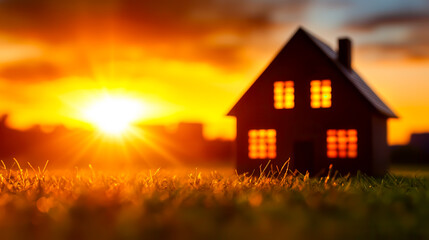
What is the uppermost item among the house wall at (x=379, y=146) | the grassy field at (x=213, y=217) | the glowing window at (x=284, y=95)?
the glowing window at (x=284, y=95)

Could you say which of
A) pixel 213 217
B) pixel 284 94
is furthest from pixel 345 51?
pixel 213 217

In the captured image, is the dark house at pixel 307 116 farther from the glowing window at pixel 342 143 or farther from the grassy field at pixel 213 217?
the grassy field at pixel 213 217

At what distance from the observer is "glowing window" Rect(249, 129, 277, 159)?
92.1 feet

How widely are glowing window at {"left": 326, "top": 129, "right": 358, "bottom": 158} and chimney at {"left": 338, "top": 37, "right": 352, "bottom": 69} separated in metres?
4.81

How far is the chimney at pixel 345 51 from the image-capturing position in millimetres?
29359

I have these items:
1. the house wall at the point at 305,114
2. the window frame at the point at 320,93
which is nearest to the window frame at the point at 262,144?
the house wall at the point at 305,114

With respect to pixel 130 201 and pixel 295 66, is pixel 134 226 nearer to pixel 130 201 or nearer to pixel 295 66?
pixel 130 201

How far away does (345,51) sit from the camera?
29.7m

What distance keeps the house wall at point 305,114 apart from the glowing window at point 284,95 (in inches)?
8.6

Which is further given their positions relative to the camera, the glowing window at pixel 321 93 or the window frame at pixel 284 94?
the window frame at pixel 284 94

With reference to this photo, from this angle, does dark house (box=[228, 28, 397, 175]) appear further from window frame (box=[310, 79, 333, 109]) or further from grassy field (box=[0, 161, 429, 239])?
grassy field (box=[0, 161, 429, 239])

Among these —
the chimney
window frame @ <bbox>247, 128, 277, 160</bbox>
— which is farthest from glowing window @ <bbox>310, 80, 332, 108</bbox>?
the chimney

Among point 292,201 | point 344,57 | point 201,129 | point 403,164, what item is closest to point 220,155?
point 201,129

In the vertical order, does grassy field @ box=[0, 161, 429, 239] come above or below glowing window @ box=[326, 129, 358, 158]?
above
